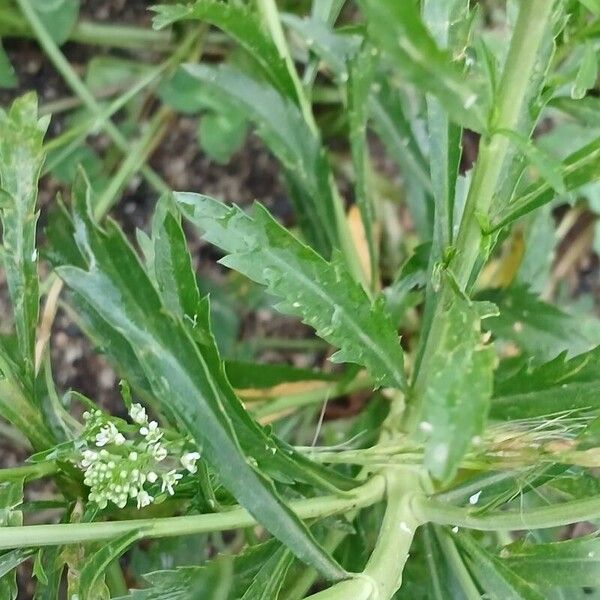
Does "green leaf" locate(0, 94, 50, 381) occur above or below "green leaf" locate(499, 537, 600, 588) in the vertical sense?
above

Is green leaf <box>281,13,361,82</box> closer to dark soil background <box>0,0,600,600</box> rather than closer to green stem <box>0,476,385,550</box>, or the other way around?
dark soil background <box>0,0,600,600</box>

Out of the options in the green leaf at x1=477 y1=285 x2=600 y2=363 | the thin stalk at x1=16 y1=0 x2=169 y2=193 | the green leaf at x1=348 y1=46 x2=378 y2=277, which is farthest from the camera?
the thin stalk at x1=16 y1=0 x2=169 y2=193

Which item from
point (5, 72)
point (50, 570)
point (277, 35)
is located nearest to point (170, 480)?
point (50, 570)

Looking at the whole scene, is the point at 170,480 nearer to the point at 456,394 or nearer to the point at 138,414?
the point at 138,414

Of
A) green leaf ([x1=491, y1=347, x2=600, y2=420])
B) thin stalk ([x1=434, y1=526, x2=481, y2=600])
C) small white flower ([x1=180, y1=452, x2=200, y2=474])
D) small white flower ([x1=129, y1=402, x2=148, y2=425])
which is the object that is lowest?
thin stalk ([x1=434, y1=526, x2=481, y2=600])

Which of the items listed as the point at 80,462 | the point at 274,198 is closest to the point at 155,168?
the point at 274,198

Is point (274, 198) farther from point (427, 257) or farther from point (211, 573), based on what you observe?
point (211, 573)

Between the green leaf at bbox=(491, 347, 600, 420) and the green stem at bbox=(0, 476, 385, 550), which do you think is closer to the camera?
the green stem at bbox=(0, 476, 385, 550)

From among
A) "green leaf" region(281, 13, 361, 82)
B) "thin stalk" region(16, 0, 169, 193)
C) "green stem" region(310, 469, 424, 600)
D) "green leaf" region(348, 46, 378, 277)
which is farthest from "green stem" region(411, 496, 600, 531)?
"thin stalk" region(16, 0, 169, 193)

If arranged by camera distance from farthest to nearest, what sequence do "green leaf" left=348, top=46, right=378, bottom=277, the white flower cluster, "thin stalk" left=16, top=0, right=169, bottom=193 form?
1. "thin stalk" left=16, top=0, right=169, bottom=193
2. "green leaf" left=348, top=46, right=378, bottom=277
3. the white flower cluster

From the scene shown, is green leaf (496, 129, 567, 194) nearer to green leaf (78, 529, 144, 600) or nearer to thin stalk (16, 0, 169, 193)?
green leaf (78, 529, 144, 600)
